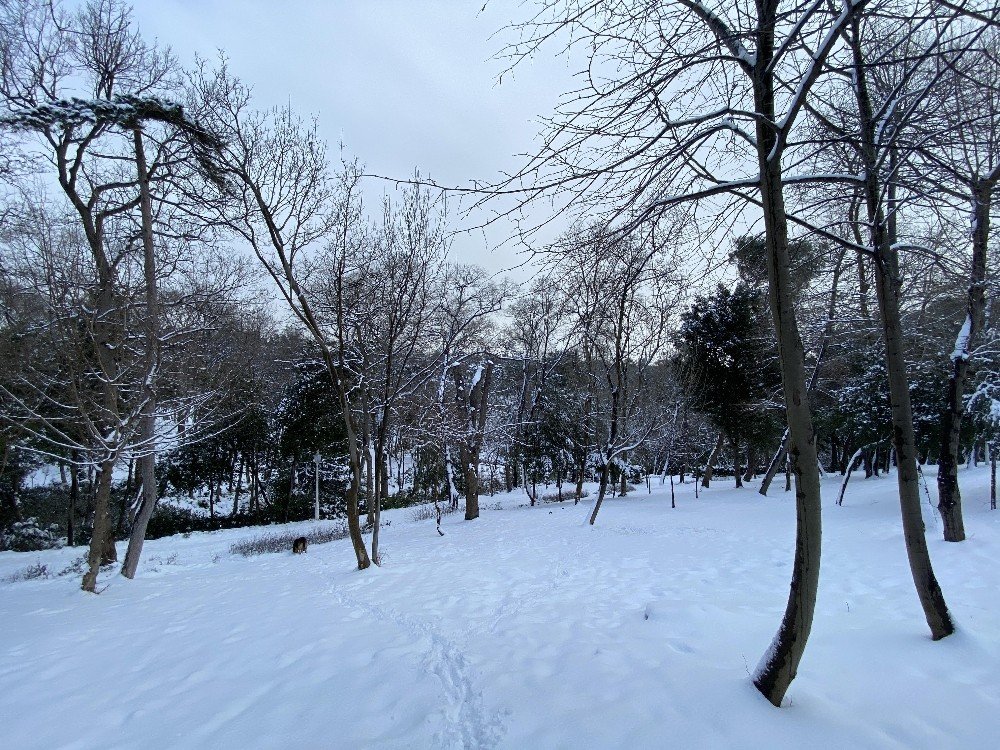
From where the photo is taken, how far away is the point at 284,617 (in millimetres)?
5051

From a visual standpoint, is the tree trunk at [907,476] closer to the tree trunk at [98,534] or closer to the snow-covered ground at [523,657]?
the snow-covered ground at [523,657]

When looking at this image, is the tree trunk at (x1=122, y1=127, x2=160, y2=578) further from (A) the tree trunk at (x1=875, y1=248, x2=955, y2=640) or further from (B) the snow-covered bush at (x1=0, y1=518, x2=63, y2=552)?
(B) the snow-covered bush at (x1=0, y1=518, x2=63, y2=552)

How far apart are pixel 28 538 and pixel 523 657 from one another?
1982cm

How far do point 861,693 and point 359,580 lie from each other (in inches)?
233

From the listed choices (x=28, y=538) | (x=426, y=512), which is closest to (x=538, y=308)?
(x=426, y=512)

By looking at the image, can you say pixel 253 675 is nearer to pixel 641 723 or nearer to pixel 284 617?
pixel 284 617

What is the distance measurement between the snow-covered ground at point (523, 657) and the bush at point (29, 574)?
3632 mm

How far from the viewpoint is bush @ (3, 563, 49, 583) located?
9773mm

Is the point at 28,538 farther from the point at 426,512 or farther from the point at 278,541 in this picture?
the point at 426,512

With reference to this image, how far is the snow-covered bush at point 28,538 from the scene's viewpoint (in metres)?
15.1

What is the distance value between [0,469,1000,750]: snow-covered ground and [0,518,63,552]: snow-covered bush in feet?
37.1

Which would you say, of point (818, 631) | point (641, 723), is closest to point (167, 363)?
point (641, 723)

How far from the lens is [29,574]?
10055 millimetres

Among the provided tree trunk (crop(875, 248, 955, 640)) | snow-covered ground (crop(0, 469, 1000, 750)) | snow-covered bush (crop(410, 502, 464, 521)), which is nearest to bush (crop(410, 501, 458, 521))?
snow-covered bush (crop(410, 502, 464, 521))
